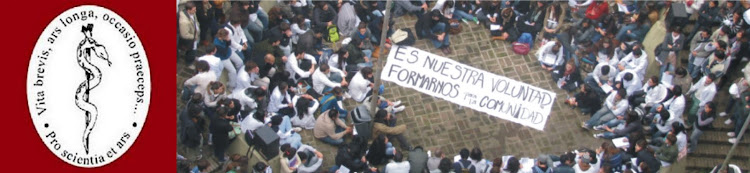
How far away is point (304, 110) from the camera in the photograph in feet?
59.6

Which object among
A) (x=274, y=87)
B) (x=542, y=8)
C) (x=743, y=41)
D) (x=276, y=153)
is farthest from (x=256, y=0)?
(x=743, y=41)

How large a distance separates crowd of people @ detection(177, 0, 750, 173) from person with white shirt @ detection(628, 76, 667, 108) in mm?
24

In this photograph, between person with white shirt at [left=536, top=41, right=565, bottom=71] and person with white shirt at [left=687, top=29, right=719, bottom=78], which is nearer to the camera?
person with white shirt at [left=687, top=29, right=719, bottom=78]

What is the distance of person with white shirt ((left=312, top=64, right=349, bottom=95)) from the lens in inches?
728

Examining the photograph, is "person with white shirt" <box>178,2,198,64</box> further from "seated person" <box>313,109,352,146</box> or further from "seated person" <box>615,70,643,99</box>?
"seated person" <box>615,70,643,99</box>

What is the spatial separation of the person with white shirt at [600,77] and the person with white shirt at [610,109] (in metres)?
0.48

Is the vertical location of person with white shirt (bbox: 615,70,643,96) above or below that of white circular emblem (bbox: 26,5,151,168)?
below

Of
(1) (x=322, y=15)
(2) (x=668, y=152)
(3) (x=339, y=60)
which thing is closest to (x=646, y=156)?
(2) (x=668, y=152)

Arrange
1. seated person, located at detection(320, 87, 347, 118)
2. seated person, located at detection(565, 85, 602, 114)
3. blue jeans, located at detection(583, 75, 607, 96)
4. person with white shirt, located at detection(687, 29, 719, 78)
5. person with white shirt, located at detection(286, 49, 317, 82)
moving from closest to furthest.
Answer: seated person, located at detection(320, 87, 347, 118) < person with white shirt, located at detection(286, 49, 317, 82) < seated person, located at detection(565, 85, 602, 114) < blue jeans, located at detection(583, 75, 607, 96) < person with white shirt, located at detection(687, 29, 719, 78)

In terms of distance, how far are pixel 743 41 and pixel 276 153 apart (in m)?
8.81

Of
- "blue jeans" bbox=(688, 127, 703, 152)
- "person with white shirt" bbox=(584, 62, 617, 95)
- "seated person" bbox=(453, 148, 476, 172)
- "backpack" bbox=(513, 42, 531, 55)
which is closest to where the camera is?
"seated person" bbox=(453, 148, 476, 172)

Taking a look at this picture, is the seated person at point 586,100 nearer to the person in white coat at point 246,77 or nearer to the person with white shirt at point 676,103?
the person with white shirt at point 676,103

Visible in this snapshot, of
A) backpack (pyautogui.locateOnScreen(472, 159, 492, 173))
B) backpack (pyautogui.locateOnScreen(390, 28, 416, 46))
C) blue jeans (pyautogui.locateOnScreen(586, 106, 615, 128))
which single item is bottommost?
blue jeans (pyautogui.locateOnScreen(586, 106, 615, 128))

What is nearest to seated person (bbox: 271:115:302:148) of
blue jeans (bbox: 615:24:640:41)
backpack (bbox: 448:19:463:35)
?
backpack (bbox: 448:19:463:35)
